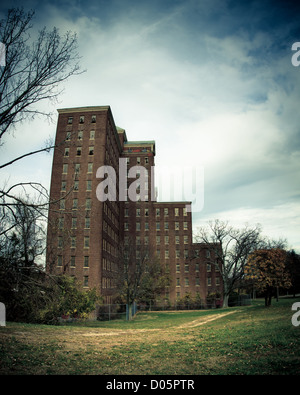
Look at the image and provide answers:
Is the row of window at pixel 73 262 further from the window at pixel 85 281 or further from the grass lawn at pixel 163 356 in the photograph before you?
the grass lawn at pixel 163 356

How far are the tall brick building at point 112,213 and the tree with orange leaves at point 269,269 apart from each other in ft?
54.1

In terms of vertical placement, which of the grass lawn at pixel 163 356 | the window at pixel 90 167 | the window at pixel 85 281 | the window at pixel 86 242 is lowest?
the window at pixel 85 281

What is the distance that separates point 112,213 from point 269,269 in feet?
116

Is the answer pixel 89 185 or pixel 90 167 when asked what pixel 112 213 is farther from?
pixel 90 167

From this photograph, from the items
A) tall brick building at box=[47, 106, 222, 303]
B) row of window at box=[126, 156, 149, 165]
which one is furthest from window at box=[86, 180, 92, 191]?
row of window at box=[126, 156, 149, 165]

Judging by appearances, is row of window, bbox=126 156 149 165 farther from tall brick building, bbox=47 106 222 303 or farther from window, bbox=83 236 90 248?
window, bbox=83 236 90 248

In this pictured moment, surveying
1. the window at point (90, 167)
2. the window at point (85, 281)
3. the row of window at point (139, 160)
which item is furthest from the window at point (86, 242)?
the row of window at point (139, 160)

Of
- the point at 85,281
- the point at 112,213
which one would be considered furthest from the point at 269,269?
the point at 112,213

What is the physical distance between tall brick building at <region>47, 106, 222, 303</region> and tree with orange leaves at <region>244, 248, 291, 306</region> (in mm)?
16499

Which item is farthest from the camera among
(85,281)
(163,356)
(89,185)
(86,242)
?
(89,185)

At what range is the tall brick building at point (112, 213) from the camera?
40156mm

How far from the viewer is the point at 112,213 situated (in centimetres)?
5141
